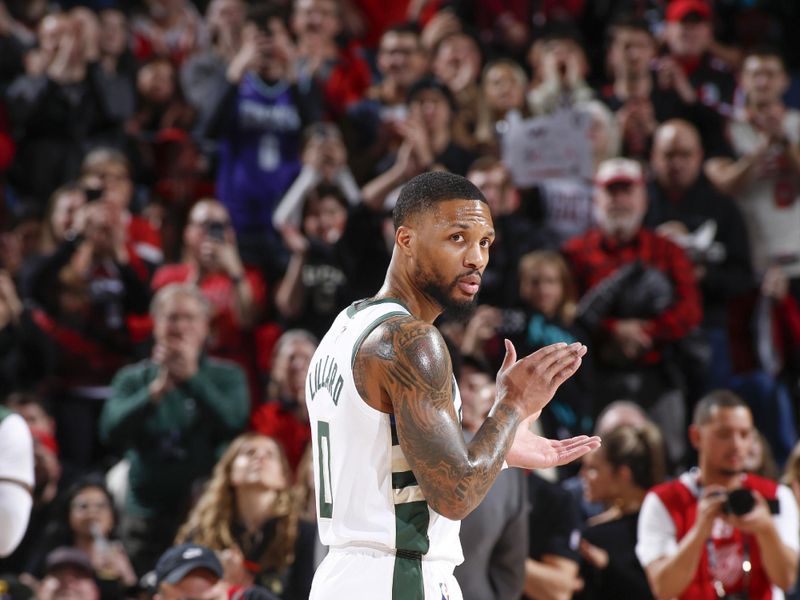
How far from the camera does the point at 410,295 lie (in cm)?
396

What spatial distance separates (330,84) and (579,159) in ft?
9.13

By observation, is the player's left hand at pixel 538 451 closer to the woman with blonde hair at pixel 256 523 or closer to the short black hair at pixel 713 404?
the short black hair at pixel 713 404

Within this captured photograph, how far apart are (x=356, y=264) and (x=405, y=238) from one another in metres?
5.58

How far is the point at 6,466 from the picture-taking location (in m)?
5.42

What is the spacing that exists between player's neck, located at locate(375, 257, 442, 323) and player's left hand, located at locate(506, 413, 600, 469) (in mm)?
440

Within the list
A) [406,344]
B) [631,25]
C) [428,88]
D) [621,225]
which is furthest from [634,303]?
[406,344]

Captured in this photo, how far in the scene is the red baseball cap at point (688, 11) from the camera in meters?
11.8

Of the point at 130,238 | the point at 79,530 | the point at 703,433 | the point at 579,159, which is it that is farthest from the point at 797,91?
the point at 79,530

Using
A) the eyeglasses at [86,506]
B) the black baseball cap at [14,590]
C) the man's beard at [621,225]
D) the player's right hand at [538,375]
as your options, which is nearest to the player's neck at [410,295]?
the player's right hand at [538,375]

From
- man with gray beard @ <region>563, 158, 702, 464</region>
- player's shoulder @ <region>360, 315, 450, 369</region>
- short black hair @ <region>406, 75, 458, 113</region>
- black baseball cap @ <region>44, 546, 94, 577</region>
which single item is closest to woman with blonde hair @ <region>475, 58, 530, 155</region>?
short black hair @ <region>406, 75, 458, 113</region>

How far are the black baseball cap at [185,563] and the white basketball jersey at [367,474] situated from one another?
2.25 m

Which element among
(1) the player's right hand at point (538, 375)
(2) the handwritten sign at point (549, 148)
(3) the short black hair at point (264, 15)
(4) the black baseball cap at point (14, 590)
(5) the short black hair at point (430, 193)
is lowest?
(4) the black baseball cap at point (14, 590)

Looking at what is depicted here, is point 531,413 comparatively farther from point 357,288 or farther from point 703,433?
point 357,288

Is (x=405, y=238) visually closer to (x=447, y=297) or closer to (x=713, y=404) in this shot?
(x=447, y=297)
